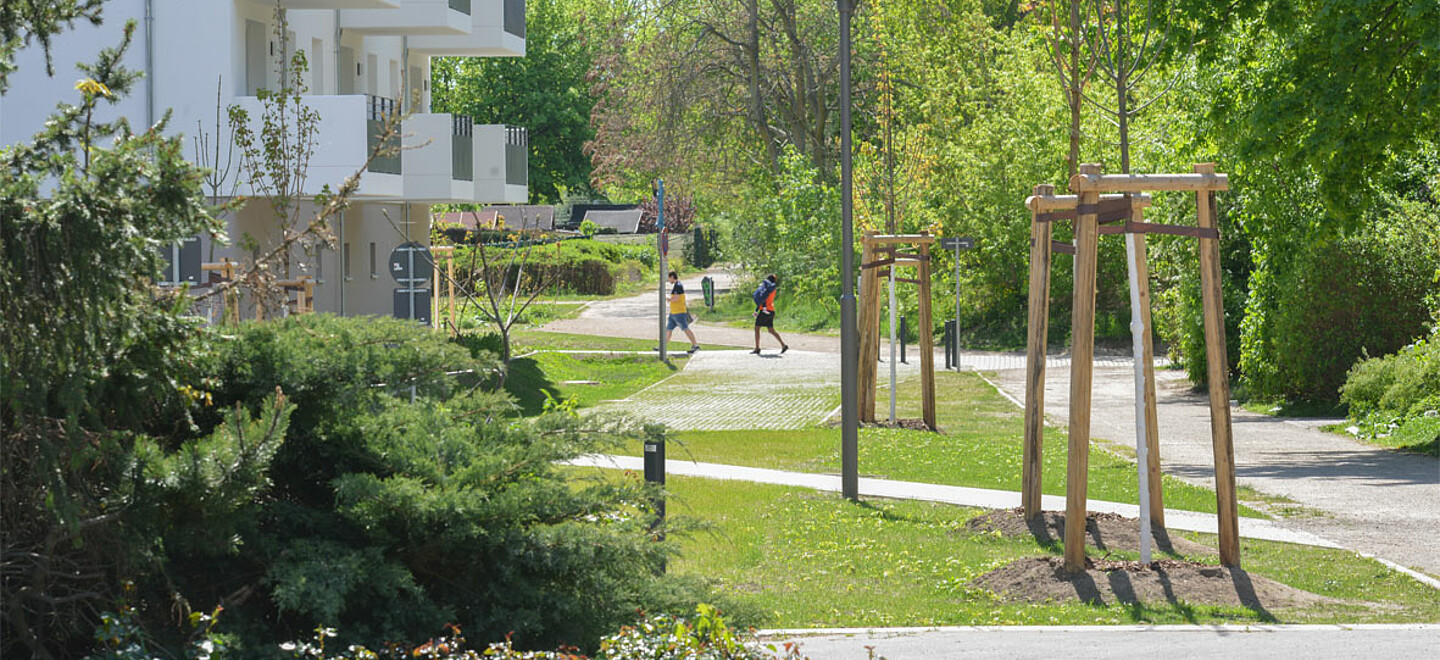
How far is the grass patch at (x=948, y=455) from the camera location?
14.6 m

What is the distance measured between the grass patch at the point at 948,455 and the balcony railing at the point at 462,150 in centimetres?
887

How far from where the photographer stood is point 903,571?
1018cm

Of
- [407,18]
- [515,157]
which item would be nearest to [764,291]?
[515,157]

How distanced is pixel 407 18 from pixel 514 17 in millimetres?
5437

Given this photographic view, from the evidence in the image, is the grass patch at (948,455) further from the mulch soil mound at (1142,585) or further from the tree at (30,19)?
the tree at (30,19)

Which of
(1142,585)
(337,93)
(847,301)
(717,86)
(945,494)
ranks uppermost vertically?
(717,86)

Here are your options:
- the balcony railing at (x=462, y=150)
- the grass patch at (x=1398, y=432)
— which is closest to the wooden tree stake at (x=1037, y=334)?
the grass patch at (x=1398, y=432)

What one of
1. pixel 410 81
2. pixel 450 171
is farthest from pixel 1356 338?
pixel 410 81

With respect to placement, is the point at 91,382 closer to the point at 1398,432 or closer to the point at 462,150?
the point at 1398,432

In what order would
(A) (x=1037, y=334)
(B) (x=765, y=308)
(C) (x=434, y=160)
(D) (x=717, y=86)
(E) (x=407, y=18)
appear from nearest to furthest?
(A) (x=1037, y=334) < (C) (x=434, y=160) < (E) (x=407, y=18) < (B) (x=765, y=308) < (D) (x=717, y=86)

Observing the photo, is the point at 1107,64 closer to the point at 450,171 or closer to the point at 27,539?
the point at 450,171

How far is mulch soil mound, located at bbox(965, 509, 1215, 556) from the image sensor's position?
433 inches

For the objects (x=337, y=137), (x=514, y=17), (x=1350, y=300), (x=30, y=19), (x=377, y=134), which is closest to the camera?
(x=30, y=19)

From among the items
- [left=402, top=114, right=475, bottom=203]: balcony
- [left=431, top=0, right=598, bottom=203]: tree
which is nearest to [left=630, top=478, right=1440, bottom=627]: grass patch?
[left=402, top=114, right=475, bottom=203]: balcony
